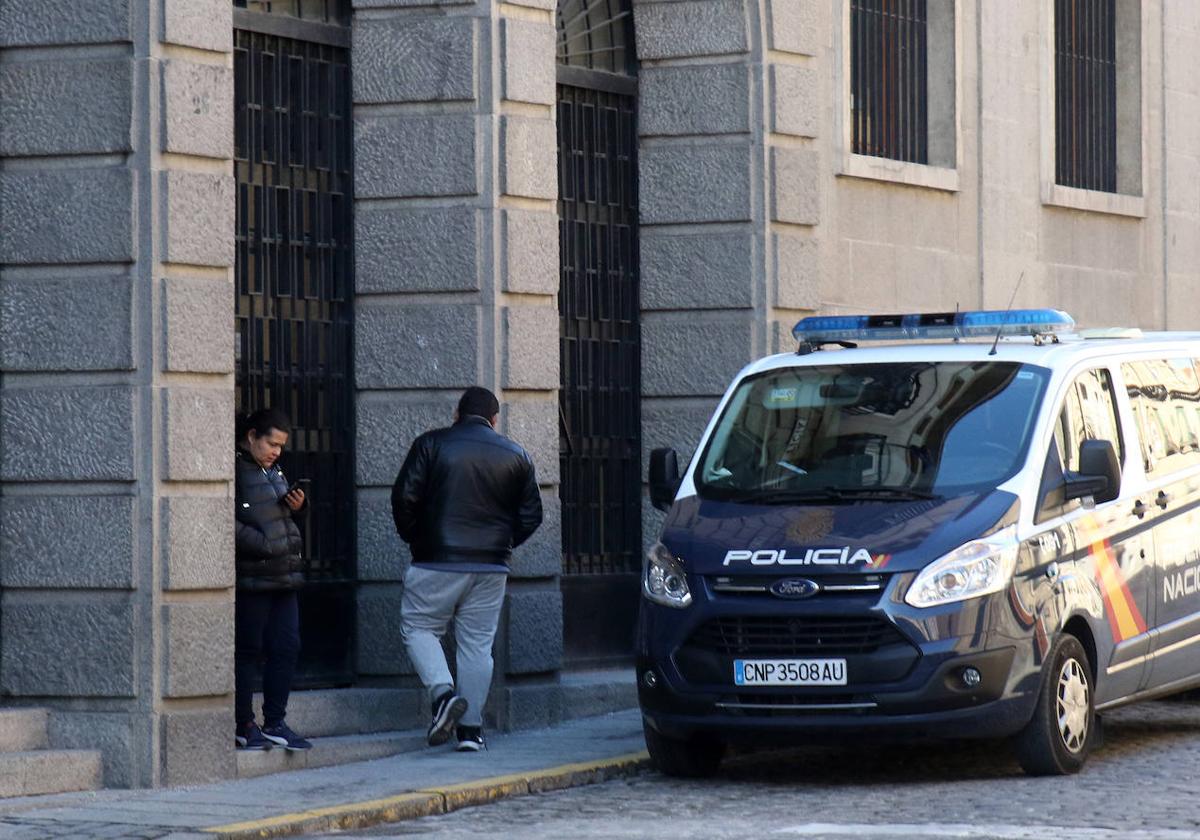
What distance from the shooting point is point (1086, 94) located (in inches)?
→ 762

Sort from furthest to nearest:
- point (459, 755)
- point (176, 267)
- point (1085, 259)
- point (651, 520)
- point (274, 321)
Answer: point (1085, 259)
point (651, 520)
point (274, 321)
point (459, 755)
point (176, 267)

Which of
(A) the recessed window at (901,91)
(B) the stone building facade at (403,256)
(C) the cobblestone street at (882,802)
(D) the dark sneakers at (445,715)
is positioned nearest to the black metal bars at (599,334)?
(B) the stone building facade at (403,256)

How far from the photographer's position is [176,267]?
11.1 metres

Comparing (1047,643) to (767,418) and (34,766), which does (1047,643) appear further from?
(34,766)

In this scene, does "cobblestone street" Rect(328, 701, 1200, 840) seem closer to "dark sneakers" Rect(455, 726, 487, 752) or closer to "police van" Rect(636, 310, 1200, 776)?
"police van" Rect(636, 310, 1200, 776)

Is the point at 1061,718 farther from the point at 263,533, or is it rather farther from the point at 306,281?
the point at 306,281

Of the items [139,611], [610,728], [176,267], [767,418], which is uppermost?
[176,267]

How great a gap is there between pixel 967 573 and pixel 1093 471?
3.20 feet

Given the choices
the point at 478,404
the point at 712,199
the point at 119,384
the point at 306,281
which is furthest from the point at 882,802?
the point at 712,199

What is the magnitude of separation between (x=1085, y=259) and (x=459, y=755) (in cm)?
889

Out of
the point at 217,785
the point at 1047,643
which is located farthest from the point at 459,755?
the point at 1047,643

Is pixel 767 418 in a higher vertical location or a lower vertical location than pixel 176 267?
lower

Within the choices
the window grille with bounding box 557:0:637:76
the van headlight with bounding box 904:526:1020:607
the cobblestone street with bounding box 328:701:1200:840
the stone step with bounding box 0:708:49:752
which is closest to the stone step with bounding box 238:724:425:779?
the stone step with bounding box 0:708:49:752

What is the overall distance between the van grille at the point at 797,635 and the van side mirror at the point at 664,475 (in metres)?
1.08
